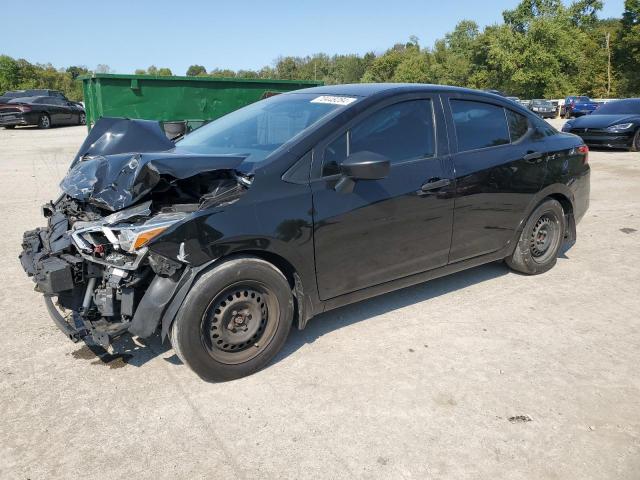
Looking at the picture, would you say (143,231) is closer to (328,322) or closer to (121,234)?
(121,234)

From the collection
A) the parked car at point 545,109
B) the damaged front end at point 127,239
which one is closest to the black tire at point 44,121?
the damaged front end at point 127,239

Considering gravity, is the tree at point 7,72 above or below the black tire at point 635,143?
above

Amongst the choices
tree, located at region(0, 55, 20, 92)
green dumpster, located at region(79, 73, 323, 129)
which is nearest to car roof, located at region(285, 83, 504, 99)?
green dumpster, located at region(79, 73, 323, 129)

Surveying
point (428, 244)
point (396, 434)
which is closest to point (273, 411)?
point (396, 434)

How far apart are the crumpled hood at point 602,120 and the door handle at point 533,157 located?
37.7 ft

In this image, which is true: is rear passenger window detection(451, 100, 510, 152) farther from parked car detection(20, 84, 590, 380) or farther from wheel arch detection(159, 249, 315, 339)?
wheel arch detection(159, 249, 315, 339)

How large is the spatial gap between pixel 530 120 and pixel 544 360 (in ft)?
7.61

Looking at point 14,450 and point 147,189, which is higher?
point 147,189

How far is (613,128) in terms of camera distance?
47.0ft

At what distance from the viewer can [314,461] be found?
2.57m

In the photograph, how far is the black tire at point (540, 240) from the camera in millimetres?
4824

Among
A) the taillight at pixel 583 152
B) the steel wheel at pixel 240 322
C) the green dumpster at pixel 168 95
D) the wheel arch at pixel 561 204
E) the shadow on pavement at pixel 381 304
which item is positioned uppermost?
the green dumpster at pixel 168 95

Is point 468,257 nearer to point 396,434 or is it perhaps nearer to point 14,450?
point 396,434

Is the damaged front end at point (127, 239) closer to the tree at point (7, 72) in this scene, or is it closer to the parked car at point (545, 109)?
the parked car at point (545, 109)
